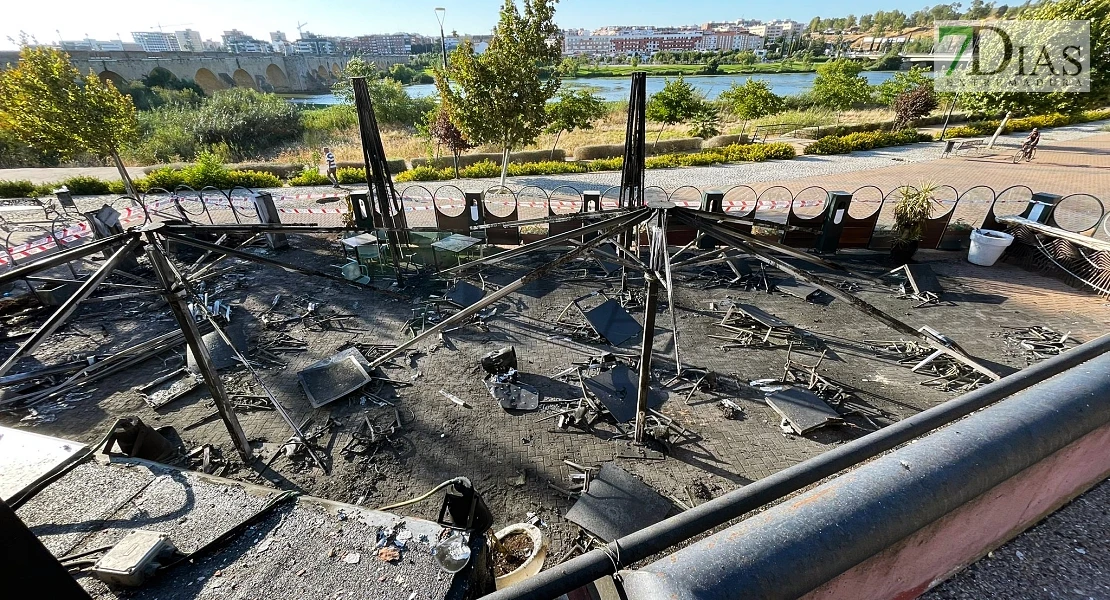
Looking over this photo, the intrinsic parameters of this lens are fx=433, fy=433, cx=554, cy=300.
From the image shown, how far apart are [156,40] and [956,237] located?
931 feet

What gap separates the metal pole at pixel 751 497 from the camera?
42.3 inches

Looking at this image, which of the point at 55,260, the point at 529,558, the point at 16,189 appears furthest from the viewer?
the point at 16,189

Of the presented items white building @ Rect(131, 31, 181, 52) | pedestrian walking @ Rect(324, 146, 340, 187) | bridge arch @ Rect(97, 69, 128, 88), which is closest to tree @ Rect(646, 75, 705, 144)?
pedestrian walking @ Rect(324, 146, 340, 187)

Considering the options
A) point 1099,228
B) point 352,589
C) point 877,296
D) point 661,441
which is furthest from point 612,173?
point 352,589

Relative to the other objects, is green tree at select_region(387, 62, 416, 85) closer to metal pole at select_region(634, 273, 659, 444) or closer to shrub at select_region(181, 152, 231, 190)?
shrub at select_region(181, 152, 231, 190)

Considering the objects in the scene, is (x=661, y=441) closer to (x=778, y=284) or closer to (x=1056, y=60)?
(x=778, y=284)

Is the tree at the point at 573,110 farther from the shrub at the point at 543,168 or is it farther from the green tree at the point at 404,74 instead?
the green tree at the point at 404,74

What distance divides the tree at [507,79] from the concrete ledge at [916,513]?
57.1 feet

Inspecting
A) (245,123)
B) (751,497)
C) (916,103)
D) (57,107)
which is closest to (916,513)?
(751,497)

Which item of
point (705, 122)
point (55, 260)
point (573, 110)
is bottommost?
point (705, 122)

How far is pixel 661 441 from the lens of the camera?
6289mm

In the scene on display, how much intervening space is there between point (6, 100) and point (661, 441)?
22.8m

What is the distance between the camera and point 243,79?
226 ft

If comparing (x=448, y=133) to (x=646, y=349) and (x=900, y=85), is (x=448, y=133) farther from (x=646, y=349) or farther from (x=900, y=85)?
(x=900, y=85)
